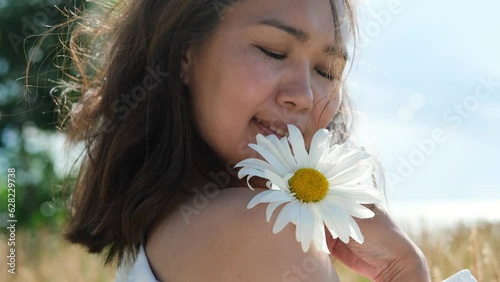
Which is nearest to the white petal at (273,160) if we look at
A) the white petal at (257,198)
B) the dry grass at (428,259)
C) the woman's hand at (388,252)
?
the white petal at (257,198)

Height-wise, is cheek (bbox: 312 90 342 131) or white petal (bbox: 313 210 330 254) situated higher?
cheek (bbox: 312 90 342 131)

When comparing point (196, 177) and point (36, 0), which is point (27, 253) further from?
point (36, 0)

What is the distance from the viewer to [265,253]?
211 centimetres

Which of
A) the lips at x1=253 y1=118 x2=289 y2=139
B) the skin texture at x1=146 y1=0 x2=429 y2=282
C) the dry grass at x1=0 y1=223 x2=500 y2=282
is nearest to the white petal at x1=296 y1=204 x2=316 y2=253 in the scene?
the skin texture at x1=146 y1=0 x2=429 y2=282

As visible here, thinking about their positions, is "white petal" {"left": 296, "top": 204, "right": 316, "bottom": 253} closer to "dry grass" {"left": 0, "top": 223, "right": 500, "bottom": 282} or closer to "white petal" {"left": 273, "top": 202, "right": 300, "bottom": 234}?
"white petal" {"left": 273, "top": 202, "right": 300, "bottom": 234}

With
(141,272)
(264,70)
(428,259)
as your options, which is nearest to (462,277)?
(264,70)

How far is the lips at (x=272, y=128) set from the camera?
2508mm

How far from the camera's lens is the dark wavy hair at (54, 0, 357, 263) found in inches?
99.2

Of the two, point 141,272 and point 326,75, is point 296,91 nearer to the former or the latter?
point 326,75

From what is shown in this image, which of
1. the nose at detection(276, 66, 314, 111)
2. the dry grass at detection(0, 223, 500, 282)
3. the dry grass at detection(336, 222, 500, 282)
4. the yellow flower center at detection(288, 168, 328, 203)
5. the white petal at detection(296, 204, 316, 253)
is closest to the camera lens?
the white petal at detection(296, 204, 316, 253)

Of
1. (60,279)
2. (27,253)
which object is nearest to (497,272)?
(60,279)

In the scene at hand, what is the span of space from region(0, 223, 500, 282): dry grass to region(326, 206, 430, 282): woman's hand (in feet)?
2.74

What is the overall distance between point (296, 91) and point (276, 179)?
562 mm

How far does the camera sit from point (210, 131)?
263cm
